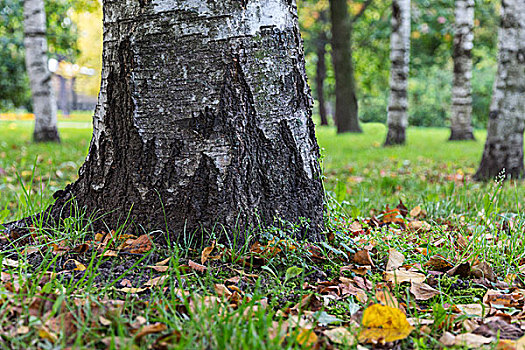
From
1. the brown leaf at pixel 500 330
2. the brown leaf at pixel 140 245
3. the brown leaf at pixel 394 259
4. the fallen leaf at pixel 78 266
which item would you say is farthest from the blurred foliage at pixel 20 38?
the brown leaf at pixel 500 330

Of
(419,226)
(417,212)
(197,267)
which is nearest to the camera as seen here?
(197,267)

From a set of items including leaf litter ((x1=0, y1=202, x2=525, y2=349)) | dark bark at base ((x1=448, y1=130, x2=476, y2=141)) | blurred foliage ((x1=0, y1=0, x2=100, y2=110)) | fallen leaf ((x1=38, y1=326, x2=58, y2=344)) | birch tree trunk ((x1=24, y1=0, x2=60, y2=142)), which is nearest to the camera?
fallen leaf ((x1=38, y1=326, x2=58, y2=344))

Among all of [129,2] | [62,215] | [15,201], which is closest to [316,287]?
[62,215]

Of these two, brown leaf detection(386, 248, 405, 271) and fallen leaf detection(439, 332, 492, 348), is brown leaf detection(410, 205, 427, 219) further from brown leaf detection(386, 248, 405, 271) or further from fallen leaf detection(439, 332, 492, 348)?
fallen leaf detection(439, 332, 492, 348)

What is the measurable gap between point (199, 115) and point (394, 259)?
1088mm

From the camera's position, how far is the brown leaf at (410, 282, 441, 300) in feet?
6.23

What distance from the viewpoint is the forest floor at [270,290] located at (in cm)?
145

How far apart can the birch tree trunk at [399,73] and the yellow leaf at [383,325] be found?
342 inches

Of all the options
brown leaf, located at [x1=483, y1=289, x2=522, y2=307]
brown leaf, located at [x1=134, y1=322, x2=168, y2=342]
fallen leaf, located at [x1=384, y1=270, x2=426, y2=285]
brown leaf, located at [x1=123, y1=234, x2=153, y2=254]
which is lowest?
brown leaf, located at [x1=483, y1=289, x2=522, y2=307]

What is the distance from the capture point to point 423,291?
76.0 inches

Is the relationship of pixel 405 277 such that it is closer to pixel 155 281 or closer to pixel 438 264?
pixel 438 264

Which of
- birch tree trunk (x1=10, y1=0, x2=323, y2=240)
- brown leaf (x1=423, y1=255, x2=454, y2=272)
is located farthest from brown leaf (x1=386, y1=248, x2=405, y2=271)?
birch tree trunk (x1=10, y1=0, x2=323, y2=240)

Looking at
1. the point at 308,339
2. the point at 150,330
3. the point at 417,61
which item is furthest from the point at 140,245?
the point at 417,61

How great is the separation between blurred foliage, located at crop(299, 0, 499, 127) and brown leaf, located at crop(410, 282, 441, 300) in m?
16.7
